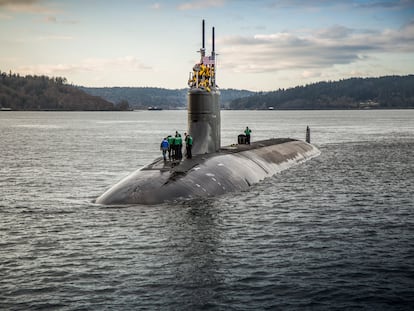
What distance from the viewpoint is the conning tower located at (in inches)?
1337

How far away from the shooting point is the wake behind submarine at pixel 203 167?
2680 cm

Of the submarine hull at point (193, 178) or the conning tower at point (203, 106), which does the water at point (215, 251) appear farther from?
the conning tower at point (203, 106)

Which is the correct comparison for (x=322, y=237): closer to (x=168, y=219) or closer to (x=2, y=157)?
A: (x=168, y=219)

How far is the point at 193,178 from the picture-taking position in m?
28.5

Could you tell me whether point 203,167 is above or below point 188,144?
below

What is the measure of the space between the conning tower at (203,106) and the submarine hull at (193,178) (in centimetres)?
92

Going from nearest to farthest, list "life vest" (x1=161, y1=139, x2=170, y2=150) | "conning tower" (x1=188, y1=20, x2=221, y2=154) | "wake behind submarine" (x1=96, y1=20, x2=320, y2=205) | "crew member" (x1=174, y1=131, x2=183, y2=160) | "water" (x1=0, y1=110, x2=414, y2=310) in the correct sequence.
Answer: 1. "water" (x1=0, y1=110, x2=414, y2=310)
2. "wake behind submarine" (x1=96, y1=20, x2=320, y2=205)
3. "life vest" (x1=161, y1=139, x2=170, y2=150)
4. "crew member" (x1=174, y1=131, x2=183, y2=160)
5. "conning tower" (x1=188, y1=20, x2=221, y2=154)

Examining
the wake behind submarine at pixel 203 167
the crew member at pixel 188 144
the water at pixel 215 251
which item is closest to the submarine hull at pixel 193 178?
the wake behind submarine at pixel 203 167

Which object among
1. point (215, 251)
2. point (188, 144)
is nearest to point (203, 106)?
point (188, 144)

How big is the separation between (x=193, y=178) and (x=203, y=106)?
22.2 ft

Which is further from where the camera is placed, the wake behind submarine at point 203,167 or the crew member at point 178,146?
the crew member at point 178,146

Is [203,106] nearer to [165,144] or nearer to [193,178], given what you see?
[165,144]

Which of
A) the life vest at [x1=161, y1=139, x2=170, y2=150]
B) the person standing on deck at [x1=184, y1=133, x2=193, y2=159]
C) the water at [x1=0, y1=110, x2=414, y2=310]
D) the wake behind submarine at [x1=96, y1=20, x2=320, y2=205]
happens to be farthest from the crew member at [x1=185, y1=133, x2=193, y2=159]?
the water at [x1=0, y1=110, x2=414, y2=310]

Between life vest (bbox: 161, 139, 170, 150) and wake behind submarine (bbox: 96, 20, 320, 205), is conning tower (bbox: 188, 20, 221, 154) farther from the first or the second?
life vest (bbox: 161, 139, 170, 150)
